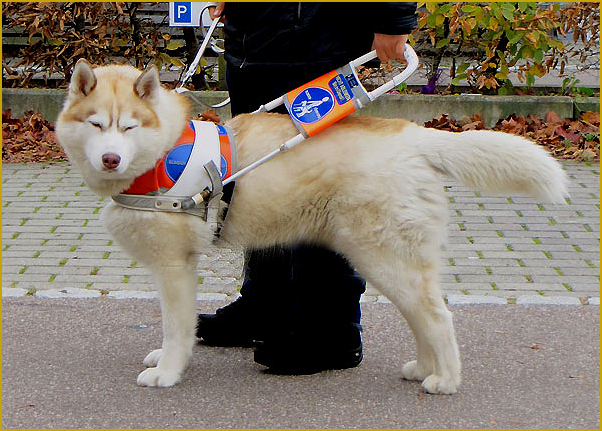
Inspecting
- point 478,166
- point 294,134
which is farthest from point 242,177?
point 478,166

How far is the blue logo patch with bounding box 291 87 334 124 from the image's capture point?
356cm

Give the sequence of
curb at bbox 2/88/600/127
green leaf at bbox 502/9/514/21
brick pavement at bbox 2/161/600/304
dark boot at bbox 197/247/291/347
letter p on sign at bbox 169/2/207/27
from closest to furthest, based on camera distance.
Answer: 1. dark boot at bbox 197/247/291/347
2. brick pavement at bbox 2/161/600/304
3. letter p on sign at bbox 169/2/207/27
4. green leaf at bbox 502/9/514/21
5. curb at bbox 2/88/600/127

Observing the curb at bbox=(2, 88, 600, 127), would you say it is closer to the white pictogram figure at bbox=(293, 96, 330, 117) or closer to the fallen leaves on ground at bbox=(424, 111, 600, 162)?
the fallen leaves on ground at bbox=(424, 111, 600, 162)

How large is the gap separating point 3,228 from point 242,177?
10.6ft

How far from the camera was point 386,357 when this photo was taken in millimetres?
4117

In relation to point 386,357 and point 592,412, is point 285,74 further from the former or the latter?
point 592,412

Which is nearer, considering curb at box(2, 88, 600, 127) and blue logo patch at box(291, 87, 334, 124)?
blue logo patch at box(291, 87, 334, 124)

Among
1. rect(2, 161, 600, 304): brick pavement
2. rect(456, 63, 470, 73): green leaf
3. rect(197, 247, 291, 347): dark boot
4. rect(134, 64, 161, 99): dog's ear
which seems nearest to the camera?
rect(134, 64, 161, 99): dog's ear

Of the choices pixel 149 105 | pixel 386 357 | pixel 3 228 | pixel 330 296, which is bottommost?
pixel 3 228

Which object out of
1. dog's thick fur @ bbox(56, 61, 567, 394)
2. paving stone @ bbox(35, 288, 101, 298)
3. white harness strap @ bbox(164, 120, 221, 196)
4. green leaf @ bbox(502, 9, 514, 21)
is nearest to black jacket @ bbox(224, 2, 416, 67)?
dog's thick fur @ bbox(56, 61, 567, 394)

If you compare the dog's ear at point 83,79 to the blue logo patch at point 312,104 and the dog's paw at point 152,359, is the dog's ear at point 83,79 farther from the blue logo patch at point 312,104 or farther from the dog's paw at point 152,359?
the dog's paw at point 152,359

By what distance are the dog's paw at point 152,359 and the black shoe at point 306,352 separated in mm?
446

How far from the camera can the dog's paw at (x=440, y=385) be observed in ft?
12.0

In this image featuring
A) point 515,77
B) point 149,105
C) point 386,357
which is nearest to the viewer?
point 149,105
